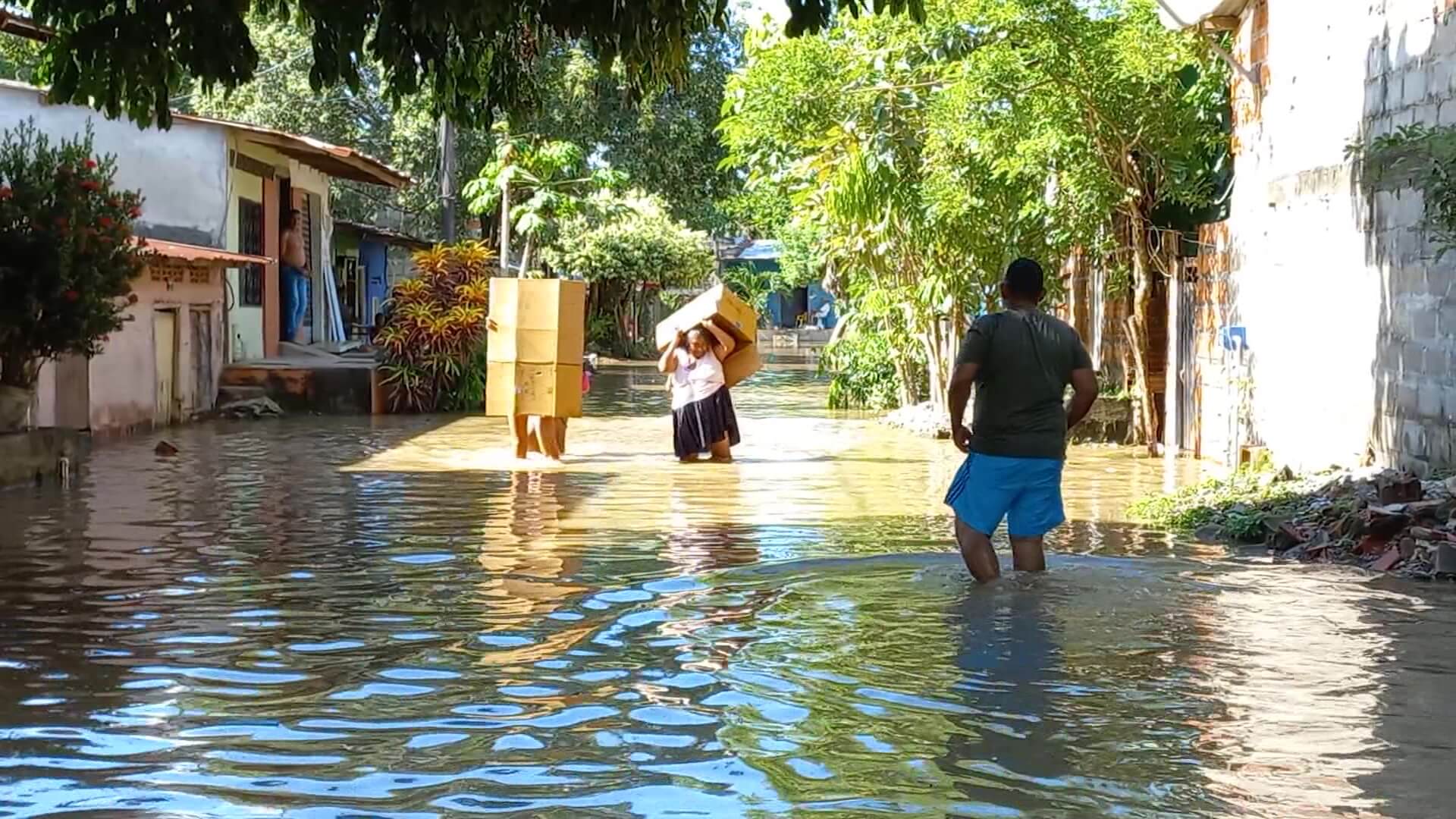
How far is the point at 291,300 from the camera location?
96.5 ft

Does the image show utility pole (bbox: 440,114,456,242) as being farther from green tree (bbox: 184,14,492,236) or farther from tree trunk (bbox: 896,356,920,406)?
A: tree trunk (bbox: 896,356,920,406)

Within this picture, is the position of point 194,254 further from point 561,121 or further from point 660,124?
point 660,124

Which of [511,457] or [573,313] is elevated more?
[573,313]

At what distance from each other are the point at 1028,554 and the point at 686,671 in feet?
7.86

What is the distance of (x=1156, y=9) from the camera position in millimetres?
16406

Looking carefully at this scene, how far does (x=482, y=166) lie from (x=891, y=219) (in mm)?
19732

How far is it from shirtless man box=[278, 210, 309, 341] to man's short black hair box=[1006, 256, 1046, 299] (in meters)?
22.9

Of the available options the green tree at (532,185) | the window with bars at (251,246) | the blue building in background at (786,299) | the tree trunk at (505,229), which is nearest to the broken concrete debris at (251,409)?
the window with bars at (251,246)

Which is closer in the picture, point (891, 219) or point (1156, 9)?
point (1156, 9)

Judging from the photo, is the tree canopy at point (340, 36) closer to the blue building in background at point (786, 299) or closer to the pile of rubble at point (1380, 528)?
the pile of rubble at point (1380, 528)

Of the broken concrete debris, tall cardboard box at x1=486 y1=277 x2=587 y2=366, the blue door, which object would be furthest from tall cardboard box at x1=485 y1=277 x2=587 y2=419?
the blue door

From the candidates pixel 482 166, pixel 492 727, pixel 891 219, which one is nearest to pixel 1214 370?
pixel 891 219

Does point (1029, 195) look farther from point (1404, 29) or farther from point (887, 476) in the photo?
point (1404, 29)

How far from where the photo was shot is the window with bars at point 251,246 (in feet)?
86.4
